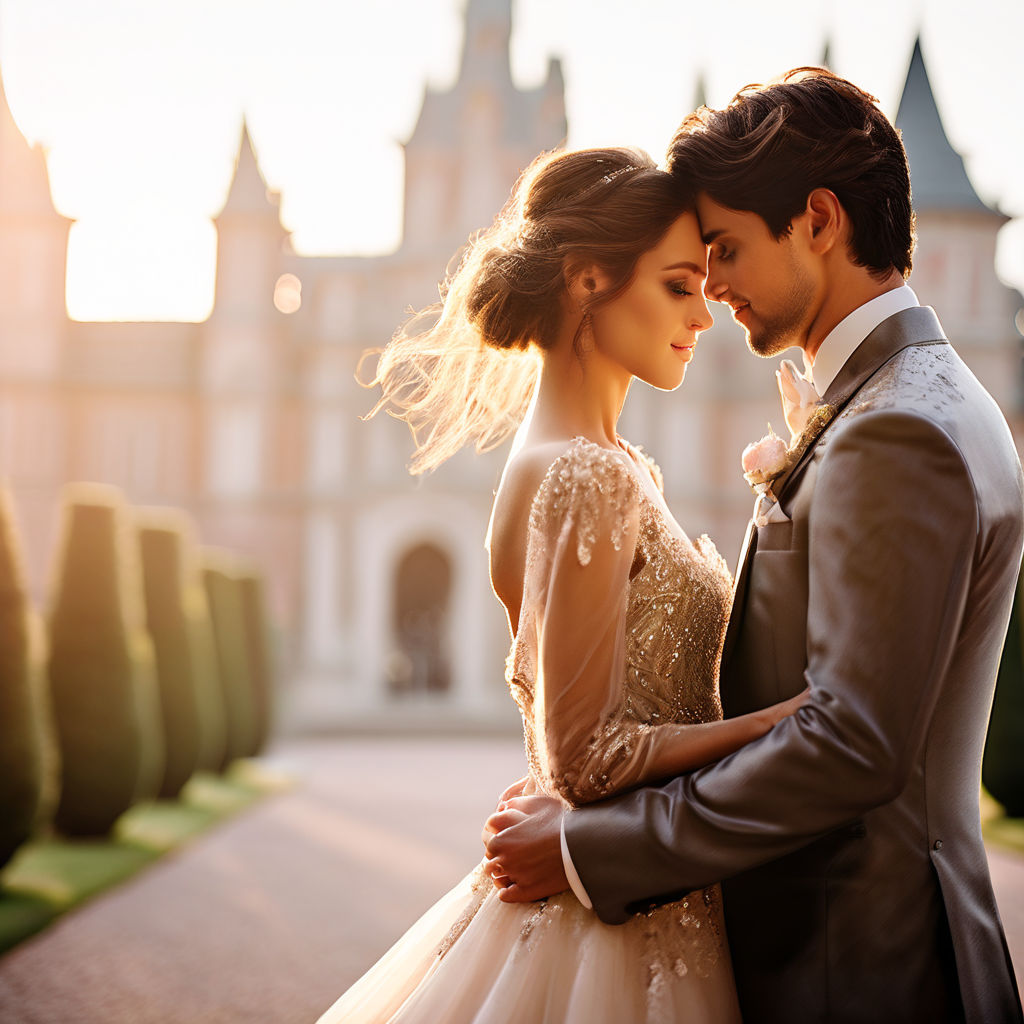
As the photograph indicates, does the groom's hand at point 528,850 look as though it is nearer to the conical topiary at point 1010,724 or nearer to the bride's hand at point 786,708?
the bride's hand at point 786,708

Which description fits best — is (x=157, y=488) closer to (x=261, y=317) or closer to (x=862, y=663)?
(x=261, y=317)

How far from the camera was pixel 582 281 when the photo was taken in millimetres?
2293

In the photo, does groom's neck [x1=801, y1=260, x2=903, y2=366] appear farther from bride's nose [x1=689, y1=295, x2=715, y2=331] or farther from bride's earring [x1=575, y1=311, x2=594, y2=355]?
bride's earring [x1=575, y1=311, x2=594, y2=355]

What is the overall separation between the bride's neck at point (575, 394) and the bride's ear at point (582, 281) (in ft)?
0.30

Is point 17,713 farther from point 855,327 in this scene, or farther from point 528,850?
point 855,327

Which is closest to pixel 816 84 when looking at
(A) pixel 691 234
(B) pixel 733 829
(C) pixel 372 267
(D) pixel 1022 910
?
(A) pixel 691 234

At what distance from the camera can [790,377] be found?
2.34 m

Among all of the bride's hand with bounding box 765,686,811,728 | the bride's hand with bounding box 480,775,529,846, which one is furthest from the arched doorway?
the bride's hand with bounding box 765,686,811,728

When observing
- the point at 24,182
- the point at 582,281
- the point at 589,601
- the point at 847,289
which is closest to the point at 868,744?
the point at 589,601

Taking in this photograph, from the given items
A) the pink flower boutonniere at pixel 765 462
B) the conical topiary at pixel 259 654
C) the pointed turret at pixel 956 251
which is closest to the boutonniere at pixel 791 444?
the pink flower boutonniere at pixel 765 462

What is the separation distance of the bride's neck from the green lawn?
5.08m

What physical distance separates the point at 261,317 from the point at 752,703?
27.0 m

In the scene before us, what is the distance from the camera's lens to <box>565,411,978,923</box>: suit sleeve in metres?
1.61

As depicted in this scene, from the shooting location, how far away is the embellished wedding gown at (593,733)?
1.92 m
